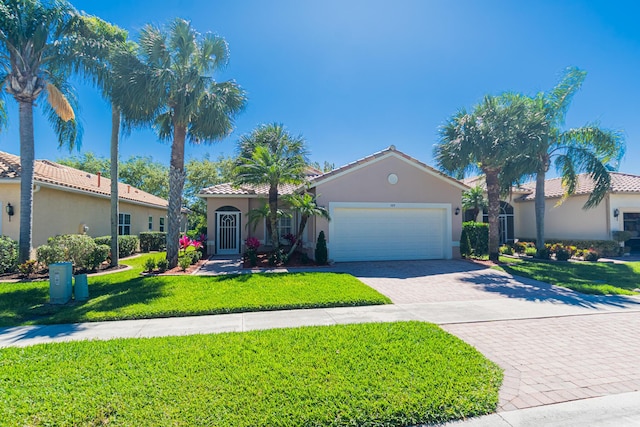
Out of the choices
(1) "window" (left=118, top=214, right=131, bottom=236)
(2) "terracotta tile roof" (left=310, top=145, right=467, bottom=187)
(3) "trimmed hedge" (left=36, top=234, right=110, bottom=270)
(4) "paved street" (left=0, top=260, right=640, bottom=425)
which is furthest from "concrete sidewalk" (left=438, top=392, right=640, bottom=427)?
(1) "window" (left=118, top=214, right=131, bottom=236)

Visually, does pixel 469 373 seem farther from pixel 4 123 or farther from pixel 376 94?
pixel 4 123

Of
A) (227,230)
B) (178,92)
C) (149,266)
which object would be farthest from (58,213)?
(178,92)

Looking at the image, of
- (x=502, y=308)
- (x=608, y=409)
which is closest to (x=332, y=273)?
(x=502, y=308)

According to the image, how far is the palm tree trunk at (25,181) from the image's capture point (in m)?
11.0

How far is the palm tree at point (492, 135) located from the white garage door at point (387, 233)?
271 cm

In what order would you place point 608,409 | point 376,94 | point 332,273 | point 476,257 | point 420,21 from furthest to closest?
point 476,257 < point 376,94 < point 332,273 < point 420,21 < point 608,409

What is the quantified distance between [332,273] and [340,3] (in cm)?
940

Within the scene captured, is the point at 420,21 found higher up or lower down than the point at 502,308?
higher up

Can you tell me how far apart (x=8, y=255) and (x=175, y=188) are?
6.15 meters

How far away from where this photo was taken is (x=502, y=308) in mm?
7551

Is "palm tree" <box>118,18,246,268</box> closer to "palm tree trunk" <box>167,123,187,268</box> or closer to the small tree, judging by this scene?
"palm tree trunk" <box>167,123,187,268</box>

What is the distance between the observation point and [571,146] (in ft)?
49.8

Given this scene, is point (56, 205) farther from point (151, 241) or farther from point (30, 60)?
point (151, 241)

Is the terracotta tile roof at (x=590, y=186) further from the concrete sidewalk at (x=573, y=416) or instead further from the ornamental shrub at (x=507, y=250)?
the concrete sidewalk at (x=573, y=416)
